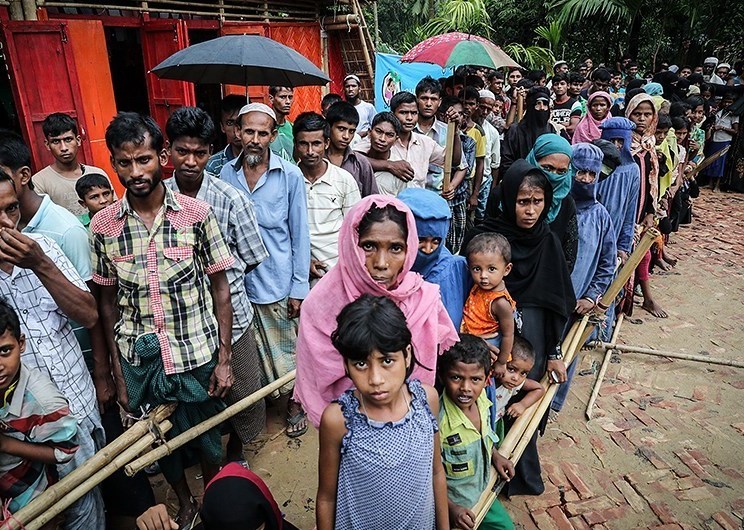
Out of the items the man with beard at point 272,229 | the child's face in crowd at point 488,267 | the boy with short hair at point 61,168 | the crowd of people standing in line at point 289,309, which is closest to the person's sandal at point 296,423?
the crowd of people standing in line at point 289,309

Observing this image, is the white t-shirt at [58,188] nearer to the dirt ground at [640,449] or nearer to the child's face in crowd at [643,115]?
the dirt ground at [640,449]

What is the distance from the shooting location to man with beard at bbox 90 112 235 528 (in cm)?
226

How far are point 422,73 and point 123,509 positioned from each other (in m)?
10.3

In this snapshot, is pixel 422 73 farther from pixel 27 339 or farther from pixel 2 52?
pixel 27 339

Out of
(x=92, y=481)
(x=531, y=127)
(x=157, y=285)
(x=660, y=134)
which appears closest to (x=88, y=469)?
(x=92, y=481)

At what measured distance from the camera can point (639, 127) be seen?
5016mm

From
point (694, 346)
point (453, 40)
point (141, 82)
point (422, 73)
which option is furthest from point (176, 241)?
point (422, 73)

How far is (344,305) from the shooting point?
2.01 m

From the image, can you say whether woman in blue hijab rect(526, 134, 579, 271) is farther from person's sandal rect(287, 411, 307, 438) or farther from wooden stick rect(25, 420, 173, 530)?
wooden stick rect(25, 420, 173, 530)

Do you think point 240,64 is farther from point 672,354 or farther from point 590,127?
point 590,127

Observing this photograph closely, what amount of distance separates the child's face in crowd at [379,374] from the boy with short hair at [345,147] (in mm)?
2536

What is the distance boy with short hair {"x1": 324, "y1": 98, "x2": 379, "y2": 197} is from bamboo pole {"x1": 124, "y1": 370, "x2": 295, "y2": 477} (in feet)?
5.87

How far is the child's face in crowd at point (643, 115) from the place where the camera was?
16.4ft

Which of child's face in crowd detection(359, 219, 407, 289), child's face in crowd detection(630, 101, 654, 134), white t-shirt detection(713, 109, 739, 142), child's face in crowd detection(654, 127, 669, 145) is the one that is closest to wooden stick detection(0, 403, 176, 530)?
child's face in crowd detection(359, 219, 407, 289)
